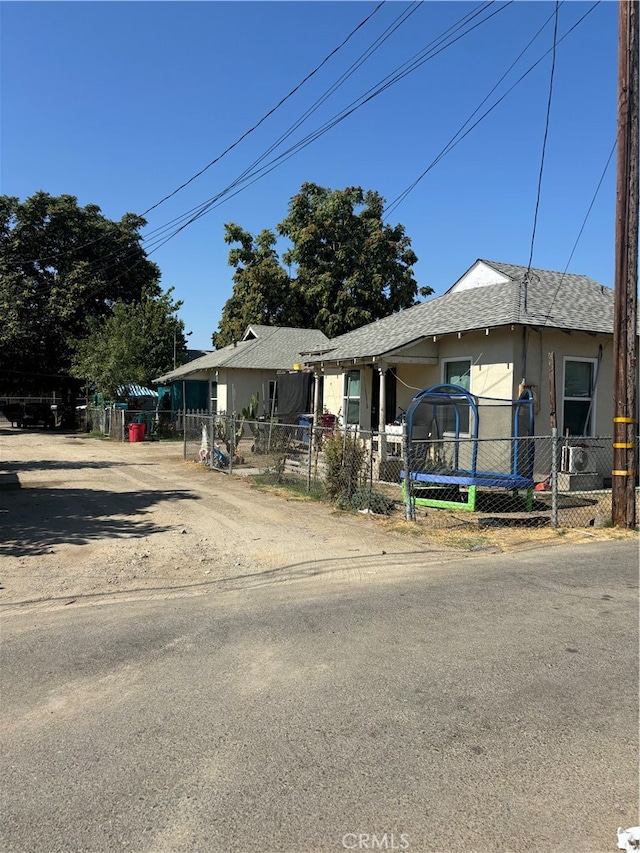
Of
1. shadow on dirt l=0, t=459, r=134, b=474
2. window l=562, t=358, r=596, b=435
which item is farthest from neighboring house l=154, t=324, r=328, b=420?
window l=562, t=358, r=596, b=435

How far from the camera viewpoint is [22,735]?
336cm

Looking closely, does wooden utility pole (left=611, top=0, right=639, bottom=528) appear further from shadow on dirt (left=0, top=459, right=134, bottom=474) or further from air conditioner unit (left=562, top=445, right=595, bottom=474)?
shadow on dirt (left=0, top=459, right=134, bottom=474)

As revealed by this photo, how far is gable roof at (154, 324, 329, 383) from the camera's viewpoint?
2497 centimetres

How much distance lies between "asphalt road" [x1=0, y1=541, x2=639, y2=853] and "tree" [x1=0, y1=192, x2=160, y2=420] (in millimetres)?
34931

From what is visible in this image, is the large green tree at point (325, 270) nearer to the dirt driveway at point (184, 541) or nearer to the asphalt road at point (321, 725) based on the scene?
the dirt driveway at point (184, 541)

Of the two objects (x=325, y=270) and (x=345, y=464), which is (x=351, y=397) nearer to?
(x=345, y=464)

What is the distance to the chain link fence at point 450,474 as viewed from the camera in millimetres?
9820

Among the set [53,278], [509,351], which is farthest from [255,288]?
[509,351]

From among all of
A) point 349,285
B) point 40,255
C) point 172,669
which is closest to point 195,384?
point 349,285

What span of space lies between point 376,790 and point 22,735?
1.94m

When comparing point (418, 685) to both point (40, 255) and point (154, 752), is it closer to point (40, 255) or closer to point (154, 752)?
point (154, 752)

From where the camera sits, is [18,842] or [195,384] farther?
[195,384]

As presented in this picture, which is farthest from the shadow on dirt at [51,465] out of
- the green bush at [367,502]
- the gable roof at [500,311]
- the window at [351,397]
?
the green bush at [367,502]

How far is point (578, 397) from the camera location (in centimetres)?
1323
